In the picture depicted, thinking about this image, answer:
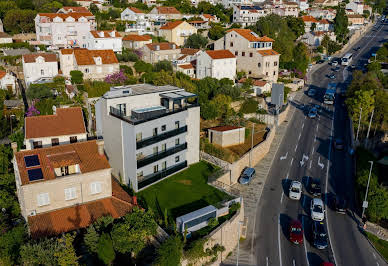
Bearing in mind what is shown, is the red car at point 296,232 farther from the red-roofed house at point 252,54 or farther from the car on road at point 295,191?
the red-roofed house at point 252,54

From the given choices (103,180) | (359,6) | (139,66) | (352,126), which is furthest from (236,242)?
(359,6)


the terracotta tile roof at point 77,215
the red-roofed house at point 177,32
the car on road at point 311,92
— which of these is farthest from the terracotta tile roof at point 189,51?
the terracotta tile roof at point 77,215

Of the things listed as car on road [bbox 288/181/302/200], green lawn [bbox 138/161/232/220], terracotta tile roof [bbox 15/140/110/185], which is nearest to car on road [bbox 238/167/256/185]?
green lawn [bbox 138/161/232/220]

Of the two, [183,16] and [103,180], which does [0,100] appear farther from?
[183,16]

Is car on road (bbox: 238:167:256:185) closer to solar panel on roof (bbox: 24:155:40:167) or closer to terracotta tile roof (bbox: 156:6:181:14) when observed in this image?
solar panel on roof (bbox: 24:155:40:167)

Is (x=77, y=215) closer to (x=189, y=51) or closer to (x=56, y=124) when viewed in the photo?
(x=56, y=124)

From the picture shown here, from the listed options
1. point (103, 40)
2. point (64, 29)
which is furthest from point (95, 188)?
point (64, 29)

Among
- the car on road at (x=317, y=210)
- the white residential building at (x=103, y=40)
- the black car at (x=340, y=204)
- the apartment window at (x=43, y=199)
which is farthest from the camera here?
the white residential building at (x=103, y=40)
